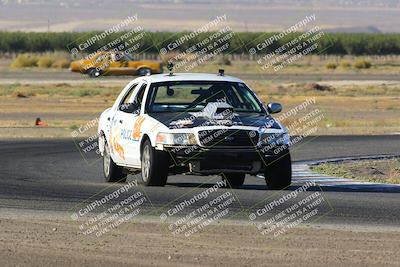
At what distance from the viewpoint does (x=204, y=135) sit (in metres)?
16.6

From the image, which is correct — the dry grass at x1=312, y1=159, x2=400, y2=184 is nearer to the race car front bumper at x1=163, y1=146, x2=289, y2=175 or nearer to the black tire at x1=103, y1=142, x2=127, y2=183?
the race car front bumper at x1=163, y1=146, x2=289, y2=175

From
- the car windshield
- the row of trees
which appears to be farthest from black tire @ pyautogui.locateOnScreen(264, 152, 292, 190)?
the row of trees

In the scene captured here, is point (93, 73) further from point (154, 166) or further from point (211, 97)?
point (154, 166)

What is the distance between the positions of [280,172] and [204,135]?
1.27 m

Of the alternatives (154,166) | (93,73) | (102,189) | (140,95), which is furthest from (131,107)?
(93,73)

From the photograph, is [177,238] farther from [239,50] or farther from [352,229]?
[239,50]

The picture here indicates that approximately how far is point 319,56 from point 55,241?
143 meters

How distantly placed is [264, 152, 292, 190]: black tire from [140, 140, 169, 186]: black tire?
144cm

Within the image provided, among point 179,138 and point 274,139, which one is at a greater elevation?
point 274,139

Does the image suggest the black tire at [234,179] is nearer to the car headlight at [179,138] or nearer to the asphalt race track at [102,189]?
the asphalt race track at [102,189]

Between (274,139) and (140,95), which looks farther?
(140,95)

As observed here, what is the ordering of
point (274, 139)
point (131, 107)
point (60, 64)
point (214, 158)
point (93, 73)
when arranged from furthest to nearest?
point (60, 64)
point (93, 73)
point (131, 107)
point (274, 139)
point (214, 158)

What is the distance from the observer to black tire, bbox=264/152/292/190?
55.4 ft

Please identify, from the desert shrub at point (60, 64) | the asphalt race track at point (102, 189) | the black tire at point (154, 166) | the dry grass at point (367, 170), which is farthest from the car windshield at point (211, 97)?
the desert shrub at point (60, 64)
